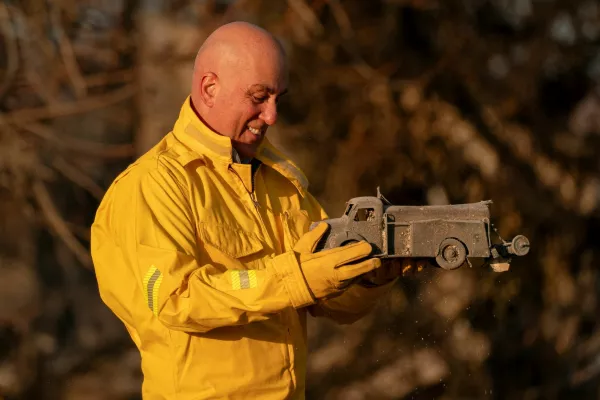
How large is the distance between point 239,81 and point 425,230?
736 mm

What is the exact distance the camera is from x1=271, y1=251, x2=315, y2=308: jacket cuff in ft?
10.8

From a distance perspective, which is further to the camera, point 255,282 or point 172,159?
point 172,159

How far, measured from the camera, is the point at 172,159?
362 cm

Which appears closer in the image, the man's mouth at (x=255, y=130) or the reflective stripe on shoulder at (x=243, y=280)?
the reflective stripe on shoulder at (x=243, y=280)

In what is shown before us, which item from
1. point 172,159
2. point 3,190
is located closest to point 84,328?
point 3,190

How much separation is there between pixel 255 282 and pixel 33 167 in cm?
703

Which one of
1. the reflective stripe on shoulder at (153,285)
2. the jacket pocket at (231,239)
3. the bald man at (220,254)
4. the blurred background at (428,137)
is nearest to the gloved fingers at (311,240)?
the bald man at (220,254)

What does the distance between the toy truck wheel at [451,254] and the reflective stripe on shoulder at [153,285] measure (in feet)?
2.72

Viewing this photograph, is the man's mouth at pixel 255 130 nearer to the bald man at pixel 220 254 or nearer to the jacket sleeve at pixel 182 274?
the bald man at pixel 220 254

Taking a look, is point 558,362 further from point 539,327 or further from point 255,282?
point 255,282

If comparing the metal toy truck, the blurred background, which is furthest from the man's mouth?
the blurred background

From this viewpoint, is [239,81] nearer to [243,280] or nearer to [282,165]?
[282,165]

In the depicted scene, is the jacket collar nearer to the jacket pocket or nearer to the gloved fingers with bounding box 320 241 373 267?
the jacket pocket

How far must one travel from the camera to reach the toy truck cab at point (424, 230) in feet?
11.3
